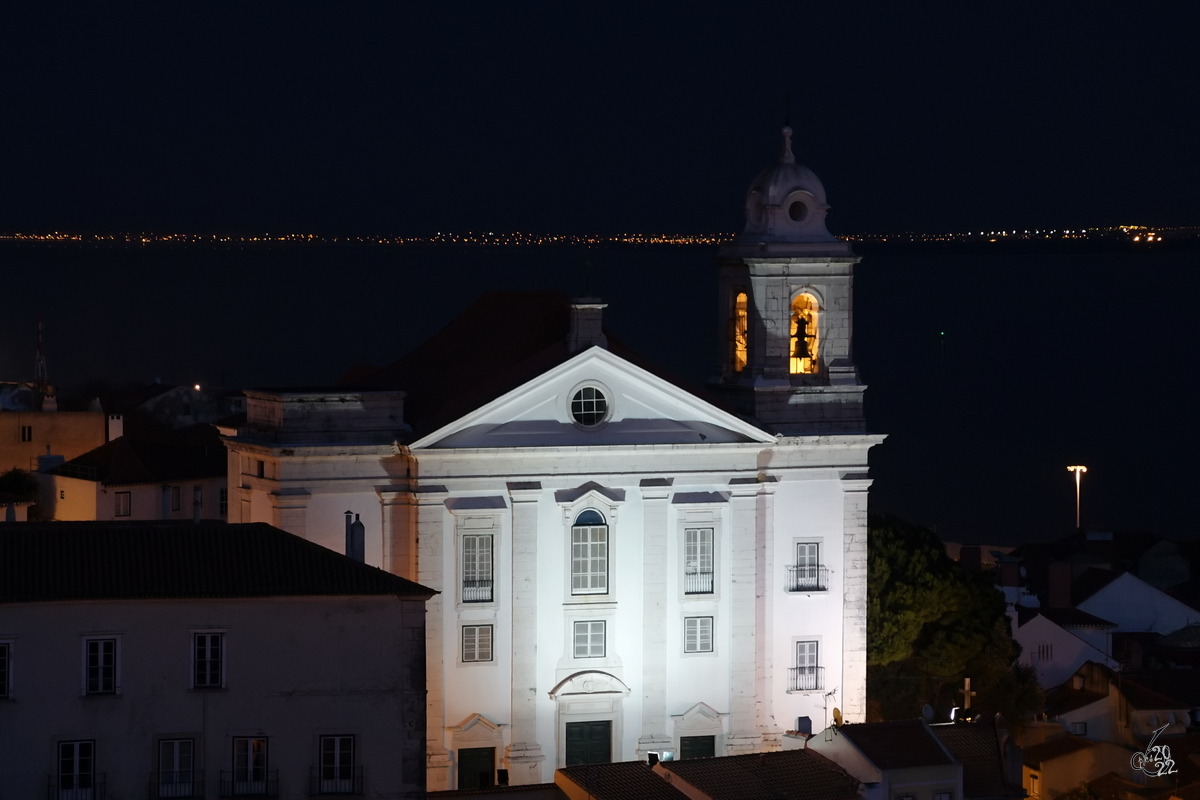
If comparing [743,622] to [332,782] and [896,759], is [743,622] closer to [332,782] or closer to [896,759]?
[896,759]

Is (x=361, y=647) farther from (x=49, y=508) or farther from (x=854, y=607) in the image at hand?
(x=49, y=508)

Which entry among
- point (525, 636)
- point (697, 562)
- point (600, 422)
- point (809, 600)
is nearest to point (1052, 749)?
point (809, 600)

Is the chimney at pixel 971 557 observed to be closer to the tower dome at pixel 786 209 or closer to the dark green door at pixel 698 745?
the tower dome at pixel 786 209

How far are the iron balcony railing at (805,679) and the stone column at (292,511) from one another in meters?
9.13

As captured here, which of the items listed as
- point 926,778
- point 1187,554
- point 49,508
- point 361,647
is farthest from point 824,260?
point 1187,554

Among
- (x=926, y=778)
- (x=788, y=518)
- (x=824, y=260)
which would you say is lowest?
(x=926, y=778)

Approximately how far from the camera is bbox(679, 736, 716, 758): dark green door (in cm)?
4888

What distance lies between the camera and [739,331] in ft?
169

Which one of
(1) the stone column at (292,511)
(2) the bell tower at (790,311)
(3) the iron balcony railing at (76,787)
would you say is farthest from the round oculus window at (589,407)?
(3) the iron balcony railing at (76,787)

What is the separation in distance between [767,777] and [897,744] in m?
2.12

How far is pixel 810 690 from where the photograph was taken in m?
49.9

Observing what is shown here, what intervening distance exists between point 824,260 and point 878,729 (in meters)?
9.96

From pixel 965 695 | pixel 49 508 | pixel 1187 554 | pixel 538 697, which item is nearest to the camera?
pixel 538 697
